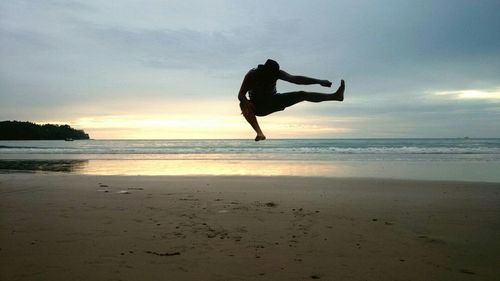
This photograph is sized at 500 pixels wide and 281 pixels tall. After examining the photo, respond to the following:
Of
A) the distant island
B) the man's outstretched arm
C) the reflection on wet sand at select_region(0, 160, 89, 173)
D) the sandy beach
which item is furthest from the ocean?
the distant island

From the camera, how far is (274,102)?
4.55 m

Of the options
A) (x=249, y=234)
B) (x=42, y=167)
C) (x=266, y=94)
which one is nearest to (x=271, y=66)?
(x=266, y=94)

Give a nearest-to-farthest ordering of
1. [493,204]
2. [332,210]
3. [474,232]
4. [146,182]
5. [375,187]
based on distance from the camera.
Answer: [474,232] < [332,210] < [493,204] < [375,187] < [146,182]

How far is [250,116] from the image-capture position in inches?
178

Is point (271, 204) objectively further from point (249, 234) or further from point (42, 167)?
point (42, 167)

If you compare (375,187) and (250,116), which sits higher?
(250,116)

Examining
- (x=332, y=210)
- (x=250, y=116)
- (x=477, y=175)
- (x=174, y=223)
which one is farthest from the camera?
(x=477, y=175)

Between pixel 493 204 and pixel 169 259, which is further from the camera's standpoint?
pixel 493 204

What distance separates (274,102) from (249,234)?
269cm

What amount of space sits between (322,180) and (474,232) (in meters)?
7.29

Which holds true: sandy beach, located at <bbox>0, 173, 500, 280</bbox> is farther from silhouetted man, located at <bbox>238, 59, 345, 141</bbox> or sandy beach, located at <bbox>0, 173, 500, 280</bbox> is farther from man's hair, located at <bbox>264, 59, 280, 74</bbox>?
man's hair, located at <bbox>264, 59, 280, 74</bbox>

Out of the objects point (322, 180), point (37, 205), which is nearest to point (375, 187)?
point (322, 180)

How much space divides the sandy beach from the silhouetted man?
77.1 inches

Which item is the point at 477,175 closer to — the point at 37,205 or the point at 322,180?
the point at 322,180
